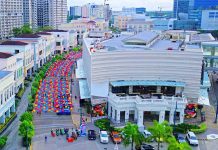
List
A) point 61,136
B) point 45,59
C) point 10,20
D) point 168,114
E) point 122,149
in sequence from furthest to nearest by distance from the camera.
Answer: point 10,20, point 45,59, point 168,114, point 61,136, point 122,149

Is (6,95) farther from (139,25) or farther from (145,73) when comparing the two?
(139,25)

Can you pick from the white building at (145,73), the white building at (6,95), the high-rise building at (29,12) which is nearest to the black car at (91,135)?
the white building at (145,73)

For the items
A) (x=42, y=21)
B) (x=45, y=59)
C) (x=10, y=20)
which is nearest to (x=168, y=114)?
(x=45, y=59)

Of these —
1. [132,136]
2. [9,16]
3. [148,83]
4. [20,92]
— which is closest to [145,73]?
[148,83]

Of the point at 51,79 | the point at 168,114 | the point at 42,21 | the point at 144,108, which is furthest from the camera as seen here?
the point at 42,21

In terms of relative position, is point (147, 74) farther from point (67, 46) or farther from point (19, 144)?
point (67, 46)

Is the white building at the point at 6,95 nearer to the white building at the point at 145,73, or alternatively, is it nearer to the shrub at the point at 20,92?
the shrub at the point at 20,92
